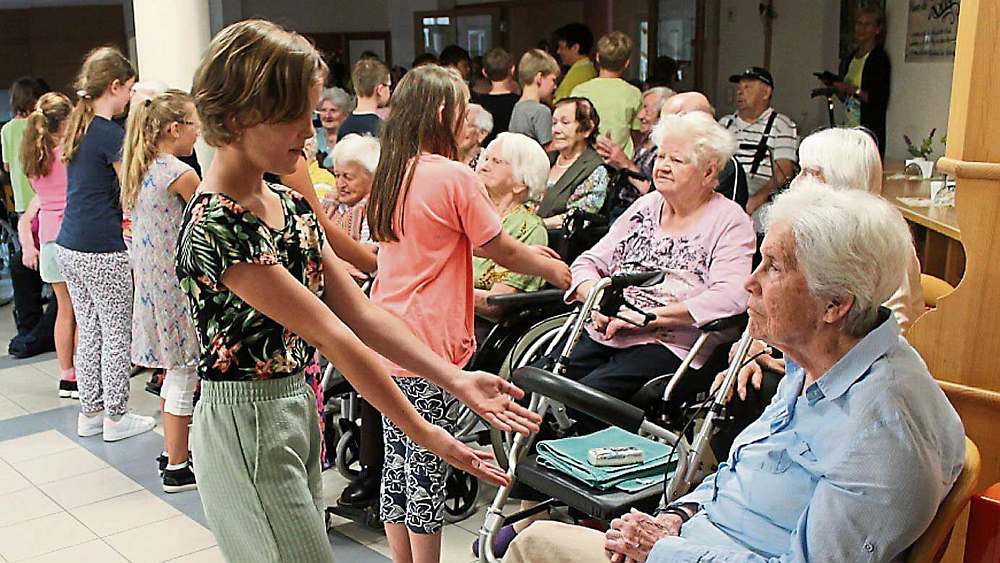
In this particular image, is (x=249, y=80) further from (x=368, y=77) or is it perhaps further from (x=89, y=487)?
(x=368, y=77)

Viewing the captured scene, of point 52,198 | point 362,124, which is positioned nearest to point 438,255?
Answer: point 362,124

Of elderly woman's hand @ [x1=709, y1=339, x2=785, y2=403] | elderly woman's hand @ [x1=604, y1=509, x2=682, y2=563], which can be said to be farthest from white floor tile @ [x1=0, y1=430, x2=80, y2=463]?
elderly woman's hand @ [x1=604, y1=509, x2=682, y2=563]

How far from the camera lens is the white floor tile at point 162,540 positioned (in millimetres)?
3375

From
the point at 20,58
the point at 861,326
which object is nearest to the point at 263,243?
the point at 861,326

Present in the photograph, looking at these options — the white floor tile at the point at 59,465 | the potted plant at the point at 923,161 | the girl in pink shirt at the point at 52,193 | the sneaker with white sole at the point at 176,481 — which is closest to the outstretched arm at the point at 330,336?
the sneaker with white sole at the point at 176,481

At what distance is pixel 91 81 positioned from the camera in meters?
4.14

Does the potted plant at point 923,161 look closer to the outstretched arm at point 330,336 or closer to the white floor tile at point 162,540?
the white floor tile at point 162,540

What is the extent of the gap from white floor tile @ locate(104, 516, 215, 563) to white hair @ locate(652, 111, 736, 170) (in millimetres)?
2100

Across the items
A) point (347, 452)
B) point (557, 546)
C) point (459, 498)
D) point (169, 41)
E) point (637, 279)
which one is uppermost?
point (169, 41)

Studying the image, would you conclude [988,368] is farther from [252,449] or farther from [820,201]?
[252,449]

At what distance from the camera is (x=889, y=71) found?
21.0 ft

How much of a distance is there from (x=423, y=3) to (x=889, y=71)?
564cm

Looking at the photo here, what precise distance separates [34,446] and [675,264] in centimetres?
306

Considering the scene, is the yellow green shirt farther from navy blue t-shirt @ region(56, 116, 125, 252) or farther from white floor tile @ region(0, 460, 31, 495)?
white floor tile @ region(0, 460, 31, 495)
